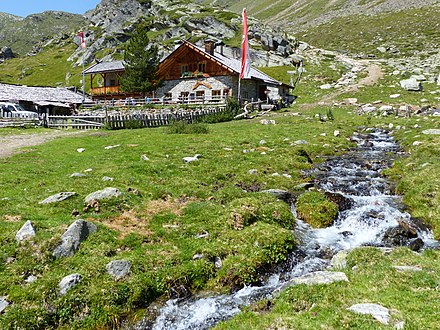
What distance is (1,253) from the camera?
9742 millimetres

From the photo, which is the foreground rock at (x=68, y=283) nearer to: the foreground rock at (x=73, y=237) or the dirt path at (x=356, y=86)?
the foreground rock at (x=73, y=237)

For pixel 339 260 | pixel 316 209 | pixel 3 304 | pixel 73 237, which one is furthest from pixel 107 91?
pixel 339 260

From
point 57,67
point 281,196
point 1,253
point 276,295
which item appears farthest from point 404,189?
point 57,67

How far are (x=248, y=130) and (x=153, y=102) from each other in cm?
2759

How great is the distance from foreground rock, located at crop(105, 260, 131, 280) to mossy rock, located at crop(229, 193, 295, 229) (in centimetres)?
422

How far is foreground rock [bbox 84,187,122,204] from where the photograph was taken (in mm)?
13562

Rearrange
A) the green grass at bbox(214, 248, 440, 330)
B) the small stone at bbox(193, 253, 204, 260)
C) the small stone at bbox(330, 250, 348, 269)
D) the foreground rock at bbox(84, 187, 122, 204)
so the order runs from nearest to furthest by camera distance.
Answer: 1. the green grass at bbox(214, 248, 440, 330)
2. the small stone at bbox(330, 250, 348, 269)
3. the small stone at bbox(193, 253, 204, 260)
4. the foreground rock at bbox(84, 187, 122, 204)

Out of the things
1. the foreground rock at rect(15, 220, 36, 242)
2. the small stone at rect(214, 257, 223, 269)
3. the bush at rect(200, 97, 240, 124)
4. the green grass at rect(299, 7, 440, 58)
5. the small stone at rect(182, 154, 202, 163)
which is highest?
the green grass at rect(299, 7, 440, 58)

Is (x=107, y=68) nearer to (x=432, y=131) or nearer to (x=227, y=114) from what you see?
(x=227, y=114)

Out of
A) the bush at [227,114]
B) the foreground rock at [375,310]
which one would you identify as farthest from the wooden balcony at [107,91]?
the foreground rock at [375,310]

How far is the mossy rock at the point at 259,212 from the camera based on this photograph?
1297 centimetres

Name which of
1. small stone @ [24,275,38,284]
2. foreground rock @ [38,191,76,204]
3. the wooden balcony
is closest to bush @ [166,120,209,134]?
foreground rock @ [38,191,76,204]

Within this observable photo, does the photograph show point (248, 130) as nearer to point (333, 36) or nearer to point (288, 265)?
point (288, 265)

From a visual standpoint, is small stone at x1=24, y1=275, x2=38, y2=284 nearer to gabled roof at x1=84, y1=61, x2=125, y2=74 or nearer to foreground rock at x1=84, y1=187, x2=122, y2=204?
foreground rock at x1=84, y1=187, x2=122, y2=204
